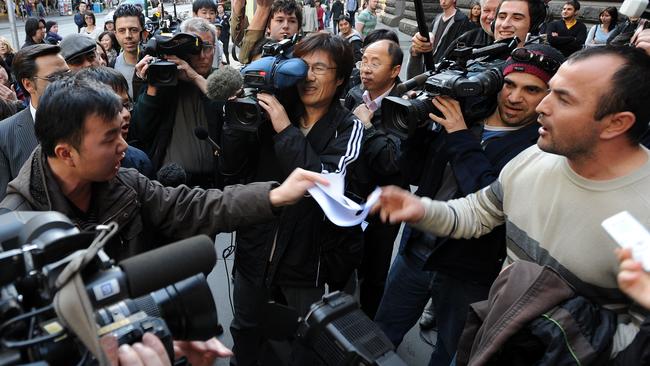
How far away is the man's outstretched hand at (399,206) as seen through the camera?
167 centimetres

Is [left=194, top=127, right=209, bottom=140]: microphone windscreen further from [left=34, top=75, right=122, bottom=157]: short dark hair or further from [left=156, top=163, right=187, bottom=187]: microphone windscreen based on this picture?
[left=34, top=75, right=122, bottom=157]: short dark hair

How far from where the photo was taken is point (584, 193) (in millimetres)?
1419

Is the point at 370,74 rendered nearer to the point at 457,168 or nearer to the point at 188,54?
the point at 188,54

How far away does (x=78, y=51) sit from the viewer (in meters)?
3.04

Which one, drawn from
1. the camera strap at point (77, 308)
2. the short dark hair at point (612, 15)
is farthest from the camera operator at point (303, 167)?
the short dark hair at point (612, 15)

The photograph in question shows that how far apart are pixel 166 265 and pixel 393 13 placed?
57.1ft

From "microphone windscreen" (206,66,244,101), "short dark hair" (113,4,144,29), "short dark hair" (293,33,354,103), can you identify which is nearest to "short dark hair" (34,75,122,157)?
"microphone windscreen" (206,66,244,101)

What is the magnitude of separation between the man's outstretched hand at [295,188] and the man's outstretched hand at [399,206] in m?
0.21

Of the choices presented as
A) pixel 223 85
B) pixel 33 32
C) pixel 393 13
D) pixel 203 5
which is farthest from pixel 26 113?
pixel 393 13

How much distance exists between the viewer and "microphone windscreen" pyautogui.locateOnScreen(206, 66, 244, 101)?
2.33 metres

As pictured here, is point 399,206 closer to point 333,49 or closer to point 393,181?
point 393,181

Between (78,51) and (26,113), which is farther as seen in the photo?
(78,51)

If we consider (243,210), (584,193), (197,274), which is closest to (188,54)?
(243,210)

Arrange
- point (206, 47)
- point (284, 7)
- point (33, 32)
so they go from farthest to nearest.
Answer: point (33, 32), point (284, 7), point (206, 47)
